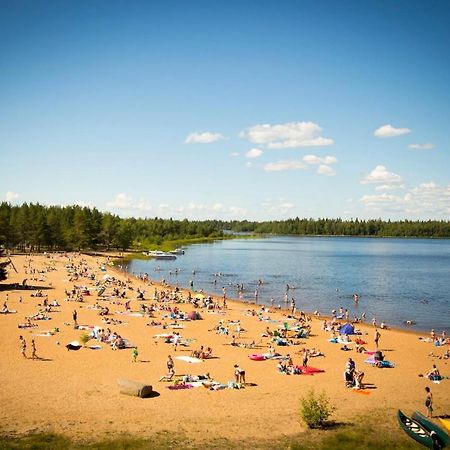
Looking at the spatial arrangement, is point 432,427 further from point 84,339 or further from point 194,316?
point 194,316

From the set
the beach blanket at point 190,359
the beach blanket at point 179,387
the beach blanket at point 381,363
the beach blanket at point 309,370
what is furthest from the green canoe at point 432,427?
the beach blanket at point 190,359

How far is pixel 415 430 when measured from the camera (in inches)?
728

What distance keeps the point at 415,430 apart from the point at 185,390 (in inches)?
431

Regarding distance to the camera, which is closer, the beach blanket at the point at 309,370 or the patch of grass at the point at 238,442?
the patch of grass at the point at 238,442

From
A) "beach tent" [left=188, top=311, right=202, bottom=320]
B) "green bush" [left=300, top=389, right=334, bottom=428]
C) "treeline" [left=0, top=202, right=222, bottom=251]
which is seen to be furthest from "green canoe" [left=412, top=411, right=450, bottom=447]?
"treeline" [left=0, top=202, right=222, bottom=251]

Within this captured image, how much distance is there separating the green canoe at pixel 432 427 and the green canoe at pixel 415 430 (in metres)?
0.16

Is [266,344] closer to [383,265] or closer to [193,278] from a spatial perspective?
[193,278]

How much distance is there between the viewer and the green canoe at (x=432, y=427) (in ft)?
57.7

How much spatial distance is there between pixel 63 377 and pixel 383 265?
97.3 meters

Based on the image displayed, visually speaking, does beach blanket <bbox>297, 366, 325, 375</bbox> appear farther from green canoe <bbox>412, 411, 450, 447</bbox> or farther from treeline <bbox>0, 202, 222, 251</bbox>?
treeline <bbox>0, 202, 222, 251</bbox>

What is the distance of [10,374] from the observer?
24.5m

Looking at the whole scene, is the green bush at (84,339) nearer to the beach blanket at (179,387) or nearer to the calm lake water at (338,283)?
the beach blanket at (179,387)

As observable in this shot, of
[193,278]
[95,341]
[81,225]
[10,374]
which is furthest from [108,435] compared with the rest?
[81,225]

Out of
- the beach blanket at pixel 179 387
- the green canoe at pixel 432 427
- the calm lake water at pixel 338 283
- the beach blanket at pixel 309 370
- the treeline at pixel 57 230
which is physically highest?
the treeline at pixel 57 230
